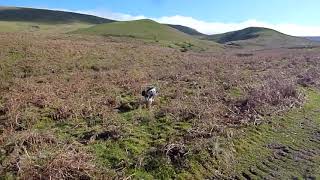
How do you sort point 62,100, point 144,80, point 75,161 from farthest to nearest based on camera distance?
point 144,80 < point 62,100 < point 75,161

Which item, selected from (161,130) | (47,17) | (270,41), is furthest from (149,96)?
(47,17)

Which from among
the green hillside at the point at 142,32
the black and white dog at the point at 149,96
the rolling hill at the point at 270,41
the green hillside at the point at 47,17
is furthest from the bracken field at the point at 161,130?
the green hillside at the point at 47,17

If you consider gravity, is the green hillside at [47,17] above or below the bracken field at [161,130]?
below

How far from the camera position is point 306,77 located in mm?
26141

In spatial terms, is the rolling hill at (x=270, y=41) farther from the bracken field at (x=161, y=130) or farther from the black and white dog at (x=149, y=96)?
the black and white dog at (x=149, y=96)

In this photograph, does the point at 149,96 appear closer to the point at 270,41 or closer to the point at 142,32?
the point at 142,32

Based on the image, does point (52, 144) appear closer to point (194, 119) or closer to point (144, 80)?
point (194, 119)

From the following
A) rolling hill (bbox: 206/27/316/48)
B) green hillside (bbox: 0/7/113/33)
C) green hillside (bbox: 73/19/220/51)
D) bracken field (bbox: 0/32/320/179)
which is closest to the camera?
bracken field (bbox: 0/32/320/179)

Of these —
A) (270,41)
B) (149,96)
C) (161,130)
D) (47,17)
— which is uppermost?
(149,96)

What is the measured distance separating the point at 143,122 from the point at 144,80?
9955 millimetres

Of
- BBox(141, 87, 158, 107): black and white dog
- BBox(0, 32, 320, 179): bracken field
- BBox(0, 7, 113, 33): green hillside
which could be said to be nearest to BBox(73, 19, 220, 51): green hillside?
BBox(0, 7, 113, 33): green hillside

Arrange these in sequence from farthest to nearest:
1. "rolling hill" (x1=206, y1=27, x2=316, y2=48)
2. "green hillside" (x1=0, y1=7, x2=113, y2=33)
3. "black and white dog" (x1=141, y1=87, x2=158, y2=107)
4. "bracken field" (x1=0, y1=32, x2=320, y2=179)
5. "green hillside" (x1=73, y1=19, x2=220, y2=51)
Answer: "green hillside" (x1=0, y1=7, x2=113, y2=33), "rolling hill" (x1=206, y1=27, x2=316, y2=48), "green hillside" (x1=73, y1=19, x2=220, y2=51), "black and white dog" (x1=141, y1=87, x2=158, y2=107), "bracken field" (x1=0, y1=32, x2=320, y2=179)

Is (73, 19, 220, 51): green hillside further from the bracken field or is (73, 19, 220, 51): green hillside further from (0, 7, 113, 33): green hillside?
the bracken field

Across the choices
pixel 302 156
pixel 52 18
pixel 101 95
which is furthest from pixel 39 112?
pixel 52 18
